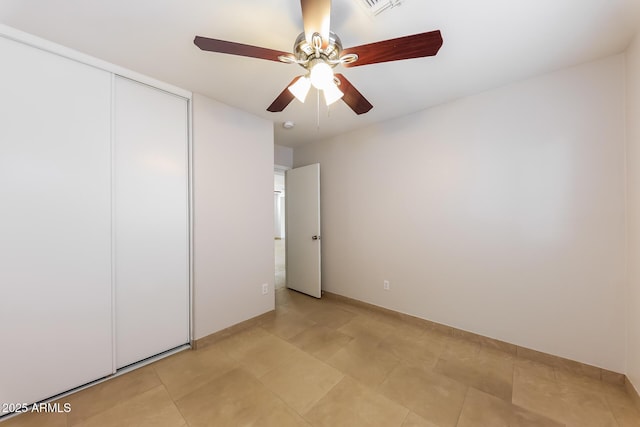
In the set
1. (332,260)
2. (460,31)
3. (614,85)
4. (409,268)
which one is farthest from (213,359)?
(614,85)

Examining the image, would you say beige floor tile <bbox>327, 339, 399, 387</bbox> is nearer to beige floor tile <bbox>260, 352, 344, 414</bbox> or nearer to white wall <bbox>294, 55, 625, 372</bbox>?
beige floor tile <bbox>260, 352, 344, 414</bbox>

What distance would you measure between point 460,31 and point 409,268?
2225 millimetres

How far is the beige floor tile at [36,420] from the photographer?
1409 millimetres

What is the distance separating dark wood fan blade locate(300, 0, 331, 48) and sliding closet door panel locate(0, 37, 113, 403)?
5.76 feet

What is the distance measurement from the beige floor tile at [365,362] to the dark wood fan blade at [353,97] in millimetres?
2104

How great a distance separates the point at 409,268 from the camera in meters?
2.73

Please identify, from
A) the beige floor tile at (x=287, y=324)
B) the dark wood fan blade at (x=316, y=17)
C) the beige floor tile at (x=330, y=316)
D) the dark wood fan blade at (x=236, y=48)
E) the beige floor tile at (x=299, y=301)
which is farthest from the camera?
the beige floor tile at (x=299, y=301)

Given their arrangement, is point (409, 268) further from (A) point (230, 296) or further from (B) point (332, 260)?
(A) point (230, 296)

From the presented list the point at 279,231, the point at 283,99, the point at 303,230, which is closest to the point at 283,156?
the point at 303,230

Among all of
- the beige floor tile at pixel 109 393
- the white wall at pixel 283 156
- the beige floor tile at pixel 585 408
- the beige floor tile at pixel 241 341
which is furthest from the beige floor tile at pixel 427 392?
the white wall at pixel 283 156

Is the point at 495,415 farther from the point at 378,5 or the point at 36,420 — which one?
the point at 36,420

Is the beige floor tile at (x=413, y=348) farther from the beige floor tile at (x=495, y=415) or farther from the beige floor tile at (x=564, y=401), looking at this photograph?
the beige floor tile at (x=564, y=401)

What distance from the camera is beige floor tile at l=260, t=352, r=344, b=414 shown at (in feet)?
5.23

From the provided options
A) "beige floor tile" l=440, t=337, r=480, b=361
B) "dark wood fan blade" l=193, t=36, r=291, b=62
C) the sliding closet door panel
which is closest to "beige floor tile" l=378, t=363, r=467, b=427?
"beige floor tile" l=440, t=337, r=480, b=361
